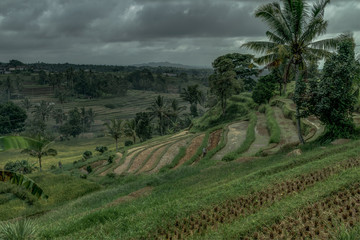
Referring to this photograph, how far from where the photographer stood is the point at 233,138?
29016 mm

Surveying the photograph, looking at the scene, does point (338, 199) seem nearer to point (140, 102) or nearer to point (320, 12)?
point (320, 12)

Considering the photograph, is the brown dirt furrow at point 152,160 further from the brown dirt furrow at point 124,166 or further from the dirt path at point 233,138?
the dirt path at point 233,138

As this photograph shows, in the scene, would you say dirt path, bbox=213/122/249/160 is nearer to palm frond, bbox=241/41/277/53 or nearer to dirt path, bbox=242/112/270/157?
dirt path, bbox=242/112/270/157

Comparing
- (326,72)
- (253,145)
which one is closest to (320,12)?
(326,72)

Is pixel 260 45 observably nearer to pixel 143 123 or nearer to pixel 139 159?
pixel 139 159

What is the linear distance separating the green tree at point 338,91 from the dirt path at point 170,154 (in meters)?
14.7

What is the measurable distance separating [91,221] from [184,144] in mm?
23454

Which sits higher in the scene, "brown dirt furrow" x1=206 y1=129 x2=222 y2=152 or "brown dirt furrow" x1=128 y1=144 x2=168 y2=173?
"brown dirt furrow" x1=206 y1=129 x2=222 y2=152

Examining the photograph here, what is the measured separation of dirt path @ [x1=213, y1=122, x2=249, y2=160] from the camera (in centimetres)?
2492

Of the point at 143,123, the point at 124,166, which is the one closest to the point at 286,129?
the point at 124,166

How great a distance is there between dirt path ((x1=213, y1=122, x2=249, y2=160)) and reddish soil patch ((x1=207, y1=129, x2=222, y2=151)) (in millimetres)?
1316

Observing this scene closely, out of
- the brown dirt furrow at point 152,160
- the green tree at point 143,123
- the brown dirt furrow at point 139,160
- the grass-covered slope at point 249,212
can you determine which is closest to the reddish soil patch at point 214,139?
the brown dirt furrow at point 152,160

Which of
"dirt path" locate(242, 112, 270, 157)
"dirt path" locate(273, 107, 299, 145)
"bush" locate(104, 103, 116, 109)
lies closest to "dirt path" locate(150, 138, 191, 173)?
"dirt path" locate(242, 112, 270, 157)

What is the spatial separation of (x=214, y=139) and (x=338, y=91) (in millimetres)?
16788
